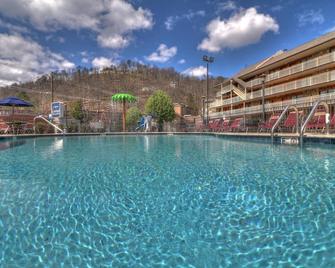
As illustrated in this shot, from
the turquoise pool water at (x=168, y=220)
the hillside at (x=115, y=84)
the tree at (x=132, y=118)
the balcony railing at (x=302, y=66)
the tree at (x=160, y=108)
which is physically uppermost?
the hillside at (x=115, y=84)

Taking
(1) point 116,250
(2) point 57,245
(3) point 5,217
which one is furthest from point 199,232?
(3) point 5,217

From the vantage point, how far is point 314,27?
25.1m

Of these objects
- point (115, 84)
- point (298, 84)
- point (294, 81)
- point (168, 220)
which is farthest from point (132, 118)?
point (115, 84)

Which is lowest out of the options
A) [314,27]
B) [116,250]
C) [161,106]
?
[116,250]

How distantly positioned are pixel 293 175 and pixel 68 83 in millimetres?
70191

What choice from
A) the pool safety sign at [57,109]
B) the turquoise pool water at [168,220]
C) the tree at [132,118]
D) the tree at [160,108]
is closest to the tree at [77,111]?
the tree at [132,118]

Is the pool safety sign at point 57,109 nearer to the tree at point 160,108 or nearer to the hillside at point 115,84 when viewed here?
the tree at point 160,108

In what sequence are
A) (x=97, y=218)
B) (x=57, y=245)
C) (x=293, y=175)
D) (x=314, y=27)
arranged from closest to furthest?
(x=57, y=245), (x=97, y=218), (x=293, y=175), (x=314, y=27)

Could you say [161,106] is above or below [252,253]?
above

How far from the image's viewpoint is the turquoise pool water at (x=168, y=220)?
6.68 feet

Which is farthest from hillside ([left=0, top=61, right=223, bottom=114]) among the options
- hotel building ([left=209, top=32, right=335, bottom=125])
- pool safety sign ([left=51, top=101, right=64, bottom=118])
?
pool safety sign ([left=51, top=101, right=64, bottom=118])

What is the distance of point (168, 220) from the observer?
2.81 metres

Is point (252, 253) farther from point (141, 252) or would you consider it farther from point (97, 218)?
→ point (97, 218)

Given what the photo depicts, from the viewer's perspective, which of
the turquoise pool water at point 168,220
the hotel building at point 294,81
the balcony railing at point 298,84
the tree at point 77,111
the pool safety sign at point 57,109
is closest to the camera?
the turquoise pool water at point 168,220
